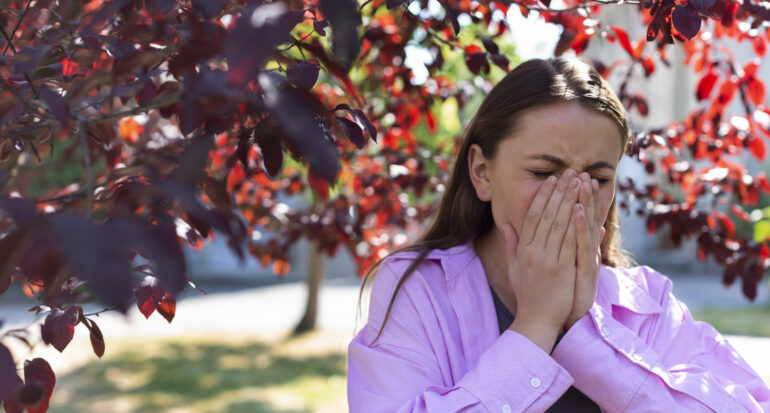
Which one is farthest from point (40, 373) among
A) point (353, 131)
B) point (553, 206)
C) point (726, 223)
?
point (726, 223)

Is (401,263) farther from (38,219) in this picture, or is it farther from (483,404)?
(38,219)

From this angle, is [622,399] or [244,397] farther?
[244,397]

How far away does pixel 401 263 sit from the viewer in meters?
1.82

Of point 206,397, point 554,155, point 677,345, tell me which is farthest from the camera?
point 206,397

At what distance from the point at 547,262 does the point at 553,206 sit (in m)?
A: 0.14

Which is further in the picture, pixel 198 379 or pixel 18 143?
pixel 198 379

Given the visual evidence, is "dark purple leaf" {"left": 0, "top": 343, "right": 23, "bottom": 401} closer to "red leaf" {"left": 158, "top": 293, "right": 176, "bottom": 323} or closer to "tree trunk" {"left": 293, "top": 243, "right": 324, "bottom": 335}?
"red leaf" {"left": 158, "top": 293, "right": 176, "bottom": 323}

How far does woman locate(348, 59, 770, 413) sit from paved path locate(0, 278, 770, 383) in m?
4.70

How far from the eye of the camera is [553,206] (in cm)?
167

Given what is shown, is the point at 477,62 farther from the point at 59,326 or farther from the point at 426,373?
the point at 59,326

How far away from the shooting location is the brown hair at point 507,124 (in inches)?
70.1

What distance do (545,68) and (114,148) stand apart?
2147 mm

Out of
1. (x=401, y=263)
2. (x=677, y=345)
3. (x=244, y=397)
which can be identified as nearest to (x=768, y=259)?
(x=677, y=345)

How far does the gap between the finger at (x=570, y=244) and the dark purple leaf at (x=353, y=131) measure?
21.3 inches
